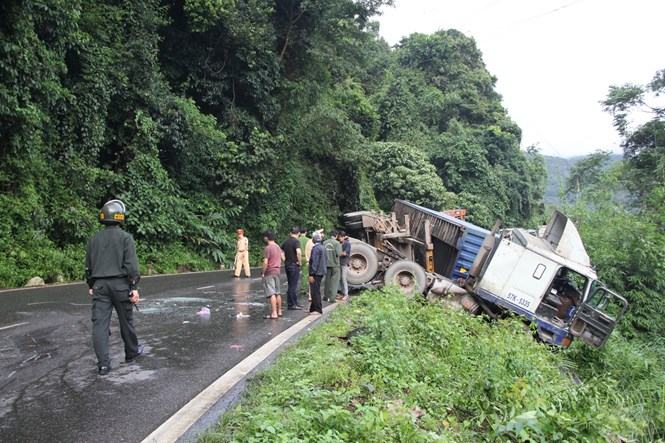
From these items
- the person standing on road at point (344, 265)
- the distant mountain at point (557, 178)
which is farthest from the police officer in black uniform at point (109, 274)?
the distant mountain at point (557, 178)

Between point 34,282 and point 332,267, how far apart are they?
8.09 m

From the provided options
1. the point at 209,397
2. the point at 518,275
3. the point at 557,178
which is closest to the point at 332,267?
the point at 518,275

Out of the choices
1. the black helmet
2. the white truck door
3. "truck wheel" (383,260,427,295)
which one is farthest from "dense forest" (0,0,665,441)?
the black helmet

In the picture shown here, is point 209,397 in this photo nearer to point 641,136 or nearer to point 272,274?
point 272,274

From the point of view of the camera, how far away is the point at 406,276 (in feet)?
44.7

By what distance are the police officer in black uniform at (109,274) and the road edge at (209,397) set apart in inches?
54.1

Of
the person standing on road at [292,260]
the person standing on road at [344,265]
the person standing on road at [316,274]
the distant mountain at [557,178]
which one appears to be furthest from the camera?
the distant mountain at [557,178]

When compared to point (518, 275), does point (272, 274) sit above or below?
below

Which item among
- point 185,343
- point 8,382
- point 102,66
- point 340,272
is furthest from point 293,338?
point 102,66

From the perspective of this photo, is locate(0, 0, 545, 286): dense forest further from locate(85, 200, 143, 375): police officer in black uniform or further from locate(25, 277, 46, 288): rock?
locate(85, 200, 143, 375): police officer in black uniform

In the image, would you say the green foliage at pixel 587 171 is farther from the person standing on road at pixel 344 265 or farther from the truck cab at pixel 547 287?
the person standing on road at pixel 344 265

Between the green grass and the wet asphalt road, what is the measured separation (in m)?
0.88

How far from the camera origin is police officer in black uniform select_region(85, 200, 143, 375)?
5.83 m

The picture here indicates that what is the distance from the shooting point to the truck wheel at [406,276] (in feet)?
44.1
